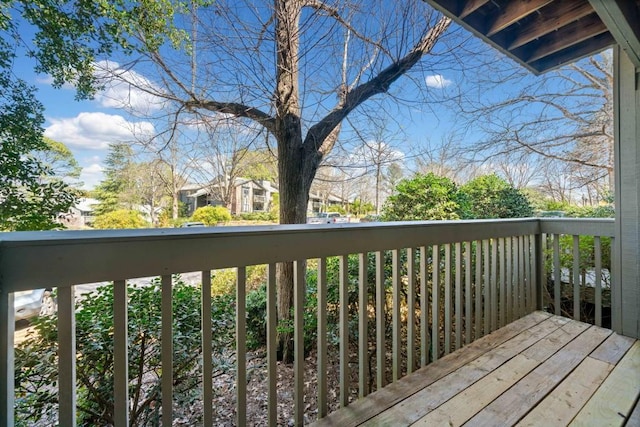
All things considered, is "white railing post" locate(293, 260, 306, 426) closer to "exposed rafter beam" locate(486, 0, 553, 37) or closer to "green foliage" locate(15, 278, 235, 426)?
"green foliage" locate(15, 278, 235, 426)

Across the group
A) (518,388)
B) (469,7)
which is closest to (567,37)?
(469,7)

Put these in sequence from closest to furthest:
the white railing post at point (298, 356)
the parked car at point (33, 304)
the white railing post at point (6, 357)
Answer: the white railing post at point (6, 357), the parked car at point (33, 304), the white railing post at point (298, 356)

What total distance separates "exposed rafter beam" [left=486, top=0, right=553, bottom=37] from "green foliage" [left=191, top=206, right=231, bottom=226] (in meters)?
2.86

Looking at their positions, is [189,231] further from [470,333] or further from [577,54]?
[577,54]

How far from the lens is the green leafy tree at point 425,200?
186 inches

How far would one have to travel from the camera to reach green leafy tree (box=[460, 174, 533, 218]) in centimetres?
509

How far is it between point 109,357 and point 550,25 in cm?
335

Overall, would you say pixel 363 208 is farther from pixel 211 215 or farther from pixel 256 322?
pixel 256 322

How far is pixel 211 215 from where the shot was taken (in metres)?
3.12

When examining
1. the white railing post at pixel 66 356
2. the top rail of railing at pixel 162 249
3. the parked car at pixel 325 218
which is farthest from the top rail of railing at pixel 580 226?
the white railing post at pixel 66 356

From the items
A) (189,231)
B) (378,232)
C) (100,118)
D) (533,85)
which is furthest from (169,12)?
(533,85)

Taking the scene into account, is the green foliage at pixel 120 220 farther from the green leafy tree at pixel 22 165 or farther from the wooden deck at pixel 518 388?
the wooden deck at pixel 518 388

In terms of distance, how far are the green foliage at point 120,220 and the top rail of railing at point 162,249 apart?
135 cm

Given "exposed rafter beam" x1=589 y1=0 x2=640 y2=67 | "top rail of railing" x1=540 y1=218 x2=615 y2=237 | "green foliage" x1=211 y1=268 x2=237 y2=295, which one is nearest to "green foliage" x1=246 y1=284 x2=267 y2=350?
"green foliage" x1=211 y1=268 x2=237 y2=295
